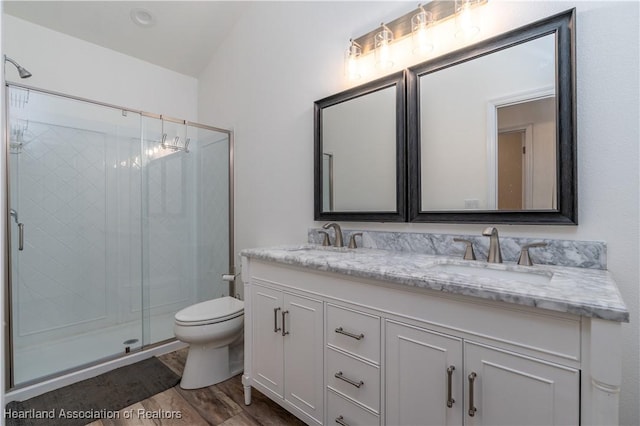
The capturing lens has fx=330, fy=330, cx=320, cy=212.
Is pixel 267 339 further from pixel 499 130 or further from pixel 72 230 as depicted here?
pixel 72 230

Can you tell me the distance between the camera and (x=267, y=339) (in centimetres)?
170

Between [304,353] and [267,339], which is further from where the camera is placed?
[267,339]

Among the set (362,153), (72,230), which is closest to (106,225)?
(72,230)

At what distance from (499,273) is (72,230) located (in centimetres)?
287

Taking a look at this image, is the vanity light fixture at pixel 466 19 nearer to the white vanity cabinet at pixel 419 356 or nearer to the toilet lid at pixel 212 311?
the white vanity cabinet at pixel 419 356

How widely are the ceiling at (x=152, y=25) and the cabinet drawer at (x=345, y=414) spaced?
9.34 feet

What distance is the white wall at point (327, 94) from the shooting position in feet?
3.85

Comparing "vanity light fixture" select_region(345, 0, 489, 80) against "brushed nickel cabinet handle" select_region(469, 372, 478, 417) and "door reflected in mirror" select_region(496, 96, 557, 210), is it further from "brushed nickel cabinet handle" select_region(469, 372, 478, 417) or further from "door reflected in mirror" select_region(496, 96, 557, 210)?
"brushed nickel cabinet handle" select_region(469, 372, 478, 417)

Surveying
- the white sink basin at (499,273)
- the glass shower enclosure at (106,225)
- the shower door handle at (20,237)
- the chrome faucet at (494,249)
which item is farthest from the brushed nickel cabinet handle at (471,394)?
the shower door handle at (20,237)

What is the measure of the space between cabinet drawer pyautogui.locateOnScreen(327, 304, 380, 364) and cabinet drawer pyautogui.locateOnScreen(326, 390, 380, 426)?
220mm

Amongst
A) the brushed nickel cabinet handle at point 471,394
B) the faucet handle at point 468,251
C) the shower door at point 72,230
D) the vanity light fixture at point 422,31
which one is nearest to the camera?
the brushed nickel cabinet handle at point 471,394

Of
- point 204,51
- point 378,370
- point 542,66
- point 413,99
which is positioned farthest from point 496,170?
point 204,51

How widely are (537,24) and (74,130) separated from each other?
2995mm

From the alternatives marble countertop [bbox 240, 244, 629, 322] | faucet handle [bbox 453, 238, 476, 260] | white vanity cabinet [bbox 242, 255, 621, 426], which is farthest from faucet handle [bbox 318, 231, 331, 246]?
faucet handle [bbox 453, 238, 476, 260]
